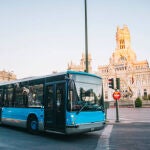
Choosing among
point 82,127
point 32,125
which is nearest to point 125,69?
point 32,125

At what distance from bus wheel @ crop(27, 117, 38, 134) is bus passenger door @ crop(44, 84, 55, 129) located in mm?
953

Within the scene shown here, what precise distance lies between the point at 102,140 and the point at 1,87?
6.69 meters

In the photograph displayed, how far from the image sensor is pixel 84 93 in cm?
884

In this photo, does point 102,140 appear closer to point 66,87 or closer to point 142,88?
point 66,87

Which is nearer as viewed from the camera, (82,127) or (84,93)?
(82,127)

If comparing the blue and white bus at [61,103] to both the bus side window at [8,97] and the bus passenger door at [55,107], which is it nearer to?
the bus passenger door at [55,107]

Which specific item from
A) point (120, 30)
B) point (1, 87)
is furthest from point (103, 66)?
point (1, 87)

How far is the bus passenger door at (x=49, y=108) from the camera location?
9.04 m

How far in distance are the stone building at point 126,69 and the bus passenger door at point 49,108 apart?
89.6 metres

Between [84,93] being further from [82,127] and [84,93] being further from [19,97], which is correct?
[19,97]

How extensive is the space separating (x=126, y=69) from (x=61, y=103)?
108 m

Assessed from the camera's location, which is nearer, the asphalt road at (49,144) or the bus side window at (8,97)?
the asphalt road at (49,144)

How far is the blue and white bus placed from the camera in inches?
333

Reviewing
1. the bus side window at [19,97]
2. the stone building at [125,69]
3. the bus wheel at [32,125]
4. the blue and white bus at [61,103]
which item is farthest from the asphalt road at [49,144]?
the stone building at [125,69]
